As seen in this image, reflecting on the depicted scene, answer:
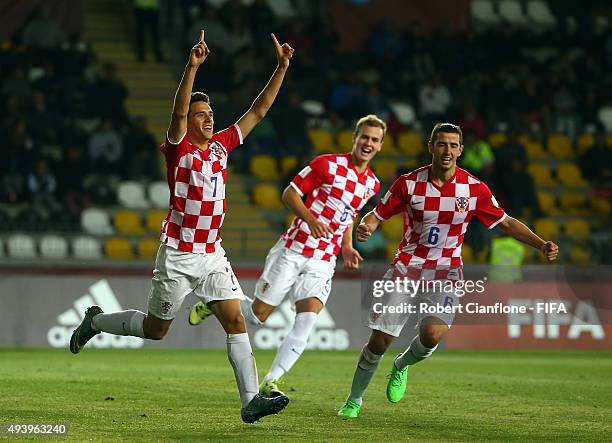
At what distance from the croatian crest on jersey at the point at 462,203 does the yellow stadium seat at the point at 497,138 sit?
44.9 feet

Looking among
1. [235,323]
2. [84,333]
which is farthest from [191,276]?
[84,333]

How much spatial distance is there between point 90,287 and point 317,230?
854 centimetres

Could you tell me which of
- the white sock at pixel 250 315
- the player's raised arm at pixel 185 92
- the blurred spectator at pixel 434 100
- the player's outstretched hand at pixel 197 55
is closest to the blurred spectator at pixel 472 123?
the blurred spectator at pixel 434 100

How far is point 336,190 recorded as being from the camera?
11.0 m

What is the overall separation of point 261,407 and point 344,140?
14612 millimetres

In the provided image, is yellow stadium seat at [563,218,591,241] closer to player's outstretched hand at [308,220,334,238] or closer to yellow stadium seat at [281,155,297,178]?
yellow stadium seat at [281,155,297,178]

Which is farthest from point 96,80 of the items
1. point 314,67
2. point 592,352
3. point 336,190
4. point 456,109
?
point 336,190

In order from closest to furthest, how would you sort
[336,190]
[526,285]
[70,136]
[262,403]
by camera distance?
[262,403] < [336,190] < [526,285] < [70,136]

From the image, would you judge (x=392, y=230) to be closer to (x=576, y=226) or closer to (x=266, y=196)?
(x=266, y=196)

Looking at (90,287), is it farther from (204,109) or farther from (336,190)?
(204,109)

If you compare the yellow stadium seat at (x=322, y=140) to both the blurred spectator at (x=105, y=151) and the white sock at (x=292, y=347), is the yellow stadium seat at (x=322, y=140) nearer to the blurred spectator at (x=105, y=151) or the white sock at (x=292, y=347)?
the blurred spectator at (x=105, y=151)

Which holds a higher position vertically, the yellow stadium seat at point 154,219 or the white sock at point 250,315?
the white sock at point 250,315

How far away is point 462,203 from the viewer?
9898 millimetres

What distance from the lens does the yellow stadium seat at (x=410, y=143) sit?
76.2 feet
